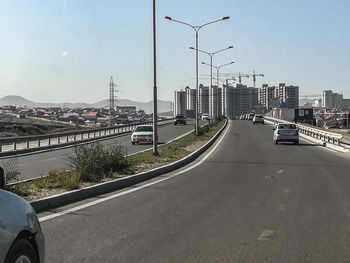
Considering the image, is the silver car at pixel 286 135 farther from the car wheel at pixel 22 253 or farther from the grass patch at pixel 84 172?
the car wheel at pixel 22 253

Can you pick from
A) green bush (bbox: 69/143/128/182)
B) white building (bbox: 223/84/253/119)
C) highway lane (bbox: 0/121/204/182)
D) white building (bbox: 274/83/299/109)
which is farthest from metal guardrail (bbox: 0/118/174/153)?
white building (bbox: 274/83/299/109)

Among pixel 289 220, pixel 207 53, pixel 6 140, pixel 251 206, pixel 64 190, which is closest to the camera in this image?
pixel 289 220

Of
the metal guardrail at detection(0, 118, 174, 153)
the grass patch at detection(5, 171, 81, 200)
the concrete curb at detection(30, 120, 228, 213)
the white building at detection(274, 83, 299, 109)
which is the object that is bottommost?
the metal guardrail at detection(0, 118, 174, 153)

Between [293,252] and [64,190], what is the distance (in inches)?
255

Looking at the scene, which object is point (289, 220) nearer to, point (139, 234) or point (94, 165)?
point (139, 234)

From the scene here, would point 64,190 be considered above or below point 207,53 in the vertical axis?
below

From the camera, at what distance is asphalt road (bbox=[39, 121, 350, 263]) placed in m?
6.57

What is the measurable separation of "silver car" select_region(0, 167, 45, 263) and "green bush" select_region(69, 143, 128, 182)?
912cm

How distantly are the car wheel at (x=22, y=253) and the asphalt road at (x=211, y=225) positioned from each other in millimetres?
1854

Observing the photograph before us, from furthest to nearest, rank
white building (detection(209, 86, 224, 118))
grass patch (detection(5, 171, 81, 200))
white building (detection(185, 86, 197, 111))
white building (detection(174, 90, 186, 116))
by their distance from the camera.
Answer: white building (detection(174, 90, 186, 116)), white building (detection(185, 86, 197, 111)), white building (detection(209, 86, 224, 118)), grass patch (detection(5, 171, 81, 200))

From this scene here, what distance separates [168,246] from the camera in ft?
22.9

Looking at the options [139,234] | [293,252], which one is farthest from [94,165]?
[293,252]

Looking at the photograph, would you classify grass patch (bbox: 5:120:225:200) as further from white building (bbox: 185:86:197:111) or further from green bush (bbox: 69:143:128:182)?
white building (bbox: 185:86:197:111)

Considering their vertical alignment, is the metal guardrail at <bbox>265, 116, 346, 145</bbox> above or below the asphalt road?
below
